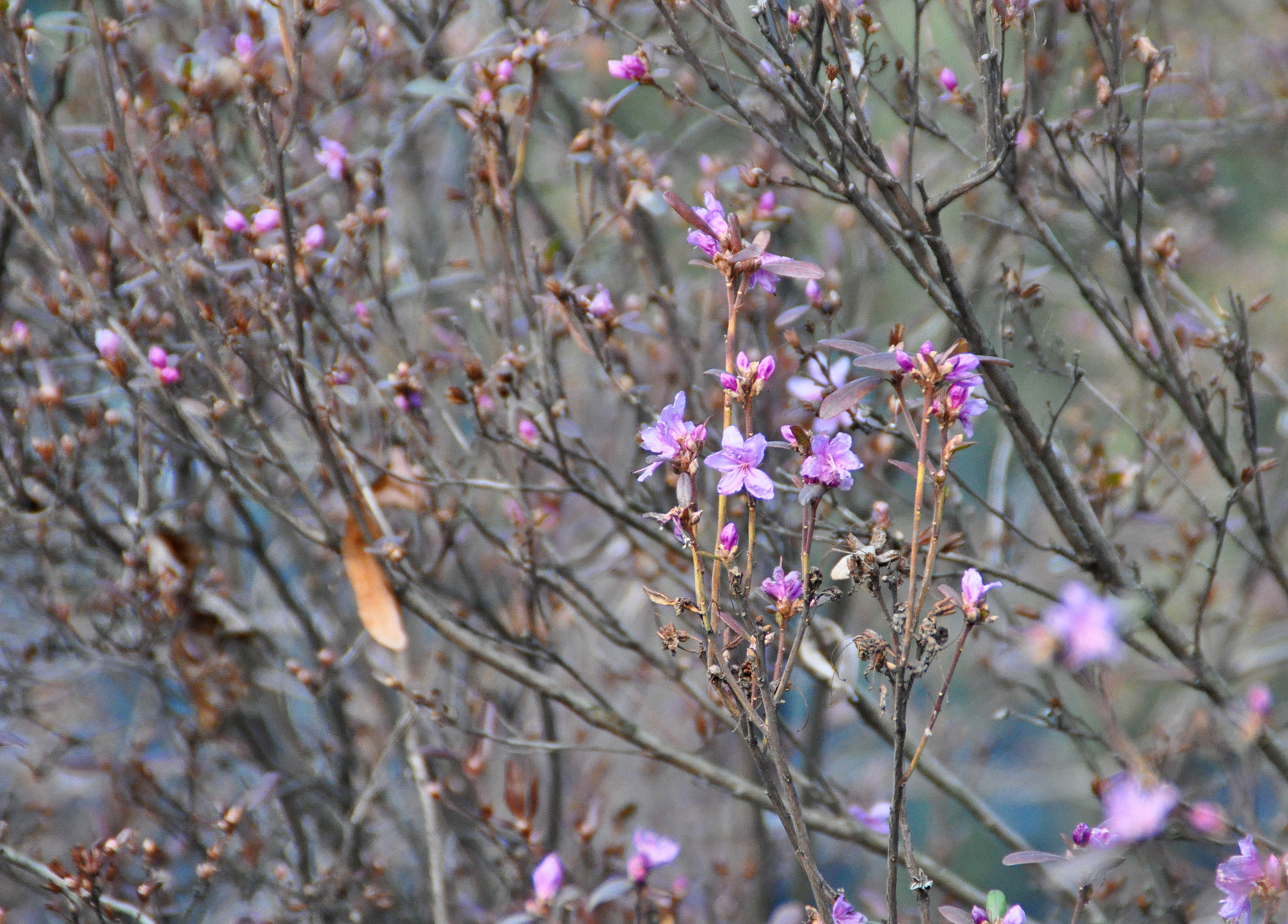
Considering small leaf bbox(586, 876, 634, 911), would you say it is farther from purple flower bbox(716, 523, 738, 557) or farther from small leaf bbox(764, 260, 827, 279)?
small leaf bbox(764, 260, 827, 279)

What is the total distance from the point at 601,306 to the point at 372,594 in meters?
0.83

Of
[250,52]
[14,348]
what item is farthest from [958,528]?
[14,348]

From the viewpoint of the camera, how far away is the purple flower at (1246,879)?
128 centimetres

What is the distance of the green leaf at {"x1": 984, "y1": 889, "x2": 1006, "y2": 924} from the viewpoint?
129 cm

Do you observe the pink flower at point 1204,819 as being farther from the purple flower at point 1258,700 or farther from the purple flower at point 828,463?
the purple flower at point 828,463

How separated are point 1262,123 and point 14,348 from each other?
4.22m

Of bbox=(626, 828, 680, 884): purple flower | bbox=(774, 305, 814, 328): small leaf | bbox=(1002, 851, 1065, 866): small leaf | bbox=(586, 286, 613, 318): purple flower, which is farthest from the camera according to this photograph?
bbox=(586, 286, 613, 318): purple flower

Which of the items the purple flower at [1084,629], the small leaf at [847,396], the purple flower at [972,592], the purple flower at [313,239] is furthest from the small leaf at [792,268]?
the purple flower at [313,239]

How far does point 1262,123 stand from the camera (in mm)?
3584

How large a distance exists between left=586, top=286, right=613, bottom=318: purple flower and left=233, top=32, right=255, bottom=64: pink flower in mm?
1105

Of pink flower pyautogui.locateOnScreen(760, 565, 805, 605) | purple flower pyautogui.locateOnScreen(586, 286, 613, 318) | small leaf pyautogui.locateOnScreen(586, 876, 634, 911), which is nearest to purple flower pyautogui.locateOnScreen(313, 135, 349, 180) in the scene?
purple flower pyautogui.locateOnScreen(586, 286, 613, 318)

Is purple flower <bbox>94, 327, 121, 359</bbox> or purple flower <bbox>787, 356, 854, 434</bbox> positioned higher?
purple flower <bbox>787, 356, 854, 434</bbox>

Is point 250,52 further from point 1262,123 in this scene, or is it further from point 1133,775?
point 1262,123

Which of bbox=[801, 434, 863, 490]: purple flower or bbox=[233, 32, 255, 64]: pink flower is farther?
bbox=[233, 32, 255, 64]: pink flower
